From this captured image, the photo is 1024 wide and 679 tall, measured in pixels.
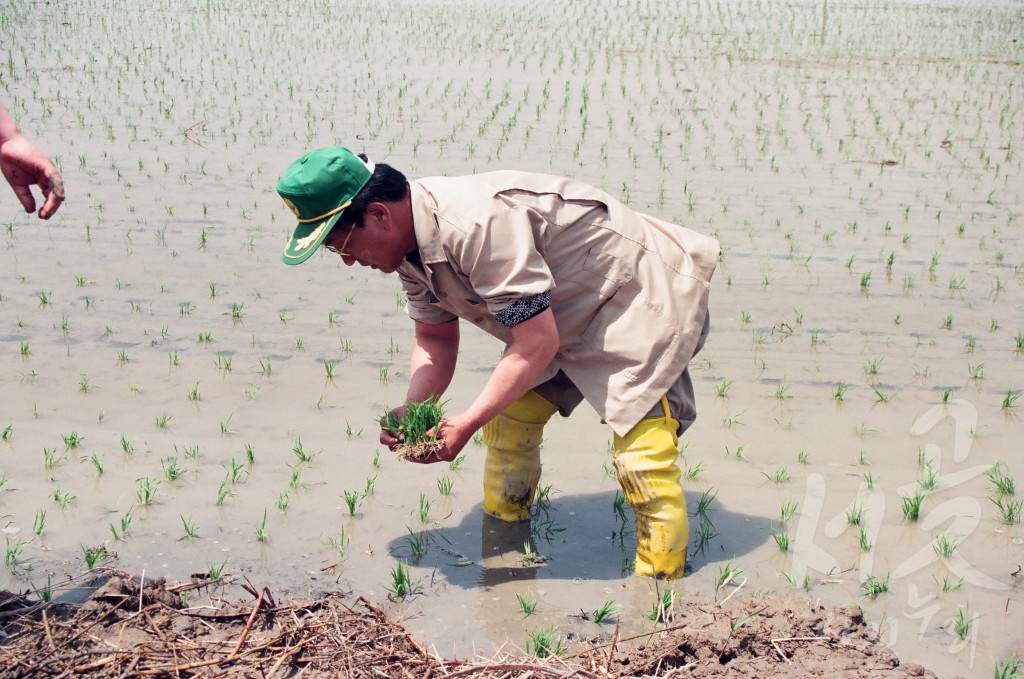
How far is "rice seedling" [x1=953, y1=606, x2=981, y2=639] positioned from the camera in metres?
3.09

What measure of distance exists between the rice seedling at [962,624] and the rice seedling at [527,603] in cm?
125

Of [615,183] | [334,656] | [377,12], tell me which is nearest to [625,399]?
[334,656]

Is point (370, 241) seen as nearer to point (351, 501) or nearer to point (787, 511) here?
point (351, 501)

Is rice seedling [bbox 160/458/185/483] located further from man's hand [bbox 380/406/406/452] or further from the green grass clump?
the green grass clump

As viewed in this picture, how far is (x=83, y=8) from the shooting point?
1688 cm

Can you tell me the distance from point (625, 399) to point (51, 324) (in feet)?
11.8

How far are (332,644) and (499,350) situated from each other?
9.08ft

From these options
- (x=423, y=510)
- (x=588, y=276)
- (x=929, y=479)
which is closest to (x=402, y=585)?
(x=423, y=510)

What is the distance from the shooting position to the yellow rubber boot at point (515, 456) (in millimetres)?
3584

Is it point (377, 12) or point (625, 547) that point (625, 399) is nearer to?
point (625, 547)

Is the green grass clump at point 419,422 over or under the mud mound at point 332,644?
over

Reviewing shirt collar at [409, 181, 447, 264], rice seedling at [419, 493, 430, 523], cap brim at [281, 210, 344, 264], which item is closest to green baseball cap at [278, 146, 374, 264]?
cap brim at [281, 210, 344, 264]

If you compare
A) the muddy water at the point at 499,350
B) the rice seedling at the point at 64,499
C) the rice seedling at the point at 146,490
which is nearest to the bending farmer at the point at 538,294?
the muddy water at the point at 499,350

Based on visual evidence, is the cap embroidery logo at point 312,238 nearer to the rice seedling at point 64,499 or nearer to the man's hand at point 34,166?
the man's hand at point 34,166
